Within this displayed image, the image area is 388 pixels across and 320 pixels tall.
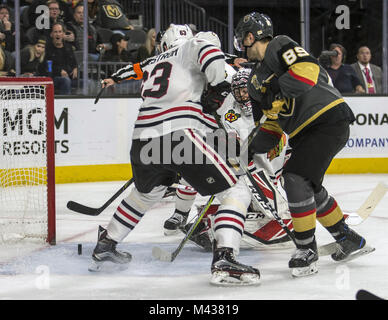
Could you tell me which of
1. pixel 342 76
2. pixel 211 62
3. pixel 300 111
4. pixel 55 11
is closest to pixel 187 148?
pixel 211 62

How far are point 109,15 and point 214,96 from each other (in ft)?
13.5

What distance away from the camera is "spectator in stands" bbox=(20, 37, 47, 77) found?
5.93 metres

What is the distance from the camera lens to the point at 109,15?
6707 millimetres

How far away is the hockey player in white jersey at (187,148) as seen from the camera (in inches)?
107

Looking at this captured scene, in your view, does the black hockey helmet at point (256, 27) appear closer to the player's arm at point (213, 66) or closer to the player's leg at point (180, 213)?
the player's arm at point (213, 66)

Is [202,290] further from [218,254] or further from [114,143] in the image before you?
[114,143]

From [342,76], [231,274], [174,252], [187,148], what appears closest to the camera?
[231,274]

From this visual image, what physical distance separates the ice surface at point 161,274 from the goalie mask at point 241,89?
2.28 feet

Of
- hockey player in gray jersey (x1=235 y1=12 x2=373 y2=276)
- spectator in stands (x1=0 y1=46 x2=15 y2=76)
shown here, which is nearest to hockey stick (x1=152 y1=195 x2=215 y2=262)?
hockey player in gray jersey (x1=235 y1=12 x2=373 y2=276)

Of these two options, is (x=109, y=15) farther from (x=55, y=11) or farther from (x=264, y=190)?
(x=264, y=190)

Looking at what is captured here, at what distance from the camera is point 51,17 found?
6.20 m

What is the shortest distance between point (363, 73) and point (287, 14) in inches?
34.9

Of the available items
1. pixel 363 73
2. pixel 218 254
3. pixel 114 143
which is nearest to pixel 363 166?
pixel 363 73
